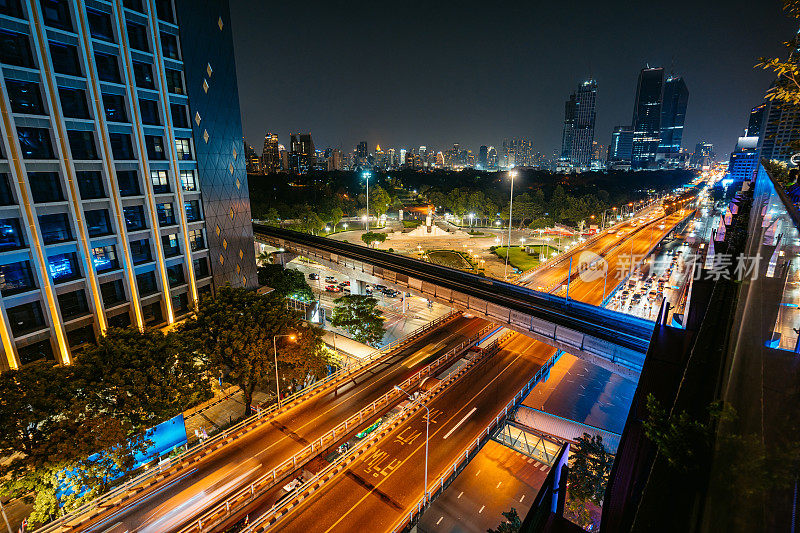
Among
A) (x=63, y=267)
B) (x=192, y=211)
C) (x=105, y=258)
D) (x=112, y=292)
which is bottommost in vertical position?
(x=112, y=292)

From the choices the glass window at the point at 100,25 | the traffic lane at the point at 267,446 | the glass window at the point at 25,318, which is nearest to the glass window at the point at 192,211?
the glass window at the point at 25,318

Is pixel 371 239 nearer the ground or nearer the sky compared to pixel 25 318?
nearer the ground

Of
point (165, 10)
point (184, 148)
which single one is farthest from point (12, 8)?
point (184, 148)

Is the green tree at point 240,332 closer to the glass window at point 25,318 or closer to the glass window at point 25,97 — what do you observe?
the glass window at point 25,318

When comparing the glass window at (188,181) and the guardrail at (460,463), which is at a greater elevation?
the glass window at (188,181)

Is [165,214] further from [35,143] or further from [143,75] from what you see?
[143,75]

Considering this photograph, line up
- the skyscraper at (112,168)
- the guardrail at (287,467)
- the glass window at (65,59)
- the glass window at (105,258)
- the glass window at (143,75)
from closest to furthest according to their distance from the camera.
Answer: the guardrail at (287,467) → the skyscraper at (112,168) → the glass window at (65,59) → the glass window at (105,258) → the glass window at (143,75)

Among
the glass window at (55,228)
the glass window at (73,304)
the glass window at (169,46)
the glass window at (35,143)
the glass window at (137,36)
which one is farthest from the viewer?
the glass window at (169,46)
